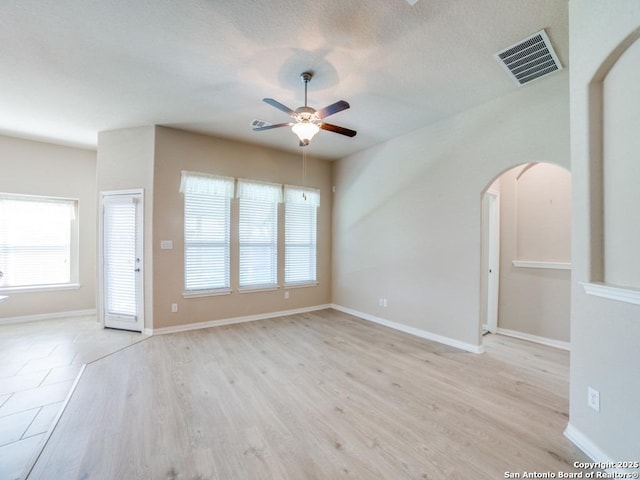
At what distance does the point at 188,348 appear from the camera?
359 cm

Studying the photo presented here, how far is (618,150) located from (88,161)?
23.8 feet

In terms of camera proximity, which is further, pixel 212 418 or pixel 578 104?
pixel 212 418

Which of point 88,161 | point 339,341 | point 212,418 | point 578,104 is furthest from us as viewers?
point 88,161

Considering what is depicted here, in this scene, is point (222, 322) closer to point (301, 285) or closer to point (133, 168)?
point (301, 285)

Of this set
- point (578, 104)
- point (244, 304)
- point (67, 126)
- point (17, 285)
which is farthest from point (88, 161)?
point (578, 104)

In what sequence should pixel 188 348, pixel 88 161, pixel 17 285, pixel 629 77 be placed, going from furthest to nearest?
pixel 88 161, pixel 17 285, pixel 188 348, pixel 629 77

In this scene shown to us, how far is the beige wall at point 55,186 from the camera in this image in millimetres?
4582

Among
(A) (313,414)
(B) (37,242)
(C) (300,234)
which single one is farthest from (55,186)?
(A) (313,414)

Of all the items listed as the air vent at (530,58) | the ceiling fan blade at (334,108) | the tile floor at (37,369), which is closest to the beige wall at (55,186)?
the tile floor at (37,369)

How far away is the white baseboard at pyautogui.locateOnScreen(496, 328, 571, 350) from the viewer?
3.64 m

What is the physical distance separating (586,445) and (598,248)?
131cm

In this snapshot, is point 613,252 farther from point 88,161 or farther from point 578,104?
point 88,161

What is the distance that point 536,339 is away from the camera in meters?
3.86

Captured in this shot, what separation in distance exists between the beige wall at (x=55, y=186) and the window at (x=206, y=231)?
7.99 feet
